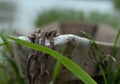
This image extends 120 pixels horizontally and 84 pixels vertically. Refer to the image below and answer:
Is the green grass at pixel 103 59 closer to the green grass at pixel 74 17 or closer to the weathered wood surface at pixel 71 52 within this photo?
the weathered wood surface at pixel 71 52

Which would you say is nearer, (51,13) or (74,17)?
(74,17)

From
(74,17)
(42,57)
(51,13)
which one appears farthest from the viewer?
(51,13)

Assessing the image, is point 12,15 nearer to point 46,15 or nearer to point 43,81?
point 46,15

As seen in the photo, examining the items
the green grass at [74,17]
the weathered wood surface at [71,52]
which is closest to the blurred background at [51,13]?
the green grass at [74,17]

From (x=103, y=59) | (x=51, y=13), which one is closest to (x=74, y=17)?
(x=51, y=13)

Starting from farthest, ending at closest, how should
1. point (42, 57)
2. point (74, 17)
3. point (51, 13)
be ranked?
point (51, 13)
point (74, 17)
point (42, 57)

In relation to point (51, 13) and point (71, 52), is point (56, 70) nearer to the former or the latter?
point (71, 52)
